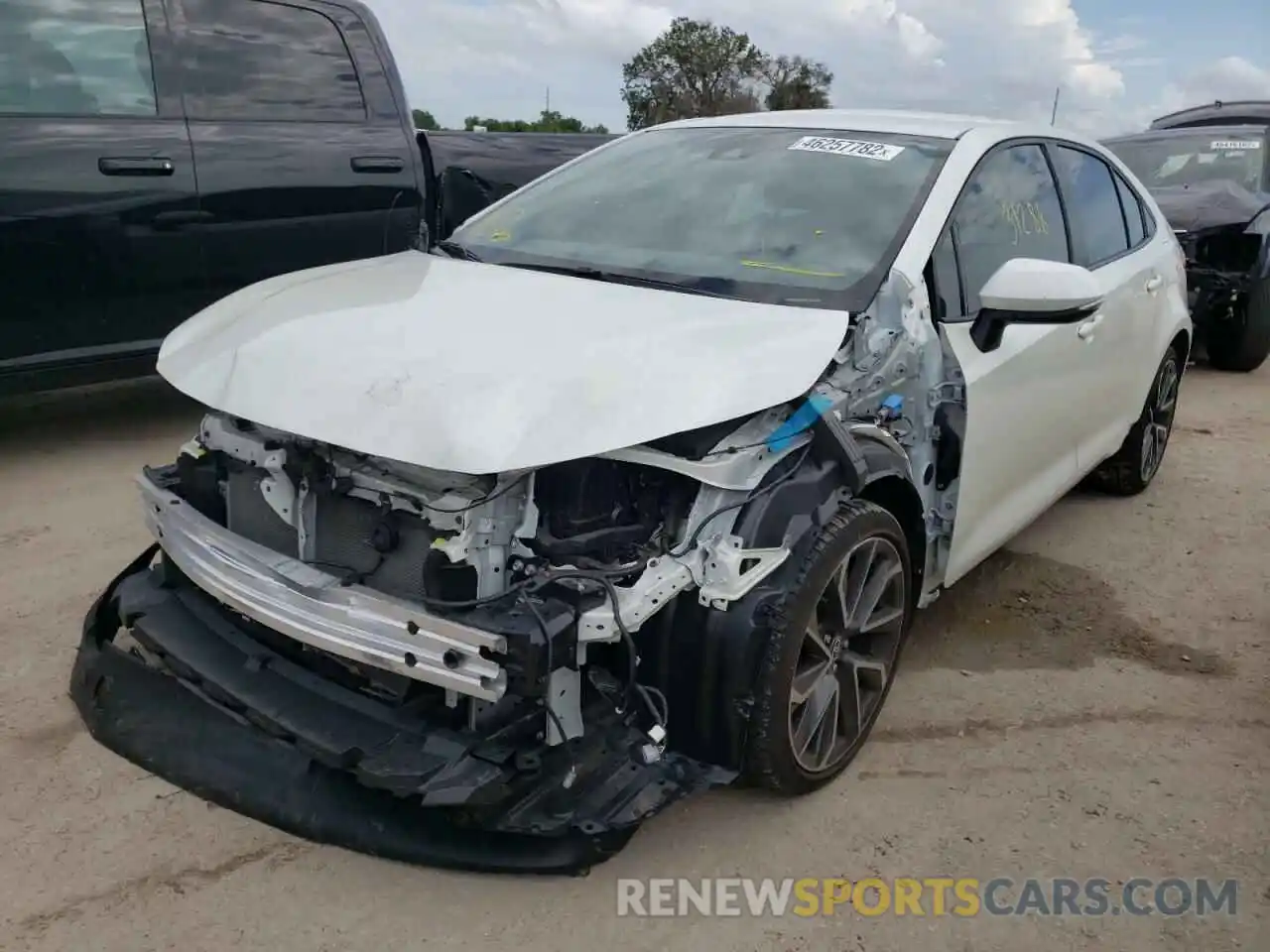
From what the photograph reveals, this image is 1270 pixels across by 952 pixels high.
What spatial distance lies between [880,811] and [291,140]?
4.16 meters

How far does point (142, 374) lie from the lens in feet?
16.2

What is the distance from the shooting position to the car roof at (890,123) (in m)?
3.58

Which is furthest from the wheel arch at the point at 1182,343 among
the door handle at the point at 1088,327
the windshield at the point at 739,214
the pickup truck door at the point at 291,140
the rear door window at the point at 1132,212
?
the pickup truck door at the point at 291,140

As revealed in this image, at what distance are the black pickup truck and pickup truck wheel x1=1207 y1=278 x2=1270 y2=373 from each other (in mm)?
5758

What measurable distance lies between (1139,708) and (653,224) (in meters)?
2.11

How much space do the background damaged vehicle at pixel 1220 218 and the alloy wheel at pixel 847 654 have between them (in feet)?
18.7

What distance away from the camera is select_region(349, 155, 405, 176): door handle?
5473 mm

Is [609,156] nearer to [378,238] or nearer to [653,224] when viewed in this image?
[653,224]

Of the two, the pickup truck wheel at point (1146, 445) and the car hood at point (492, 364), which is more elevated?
the car hood at point (492, 364)

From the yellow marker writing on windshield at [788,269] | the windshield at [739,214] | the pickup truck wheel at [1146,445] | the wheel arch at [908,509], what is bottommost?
the pickup truck wheel at [1146,445]

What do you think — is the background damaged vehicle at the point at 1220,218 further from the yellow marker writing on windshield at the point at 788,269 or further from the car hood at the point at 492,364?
the car hood at the point at 492,364

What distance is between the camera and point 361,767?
7.41ft

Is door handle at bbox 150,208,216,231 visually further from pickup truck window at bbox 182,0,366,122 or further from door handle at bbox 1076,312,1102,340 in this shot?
door handle at bbox 1076,312,1102,340

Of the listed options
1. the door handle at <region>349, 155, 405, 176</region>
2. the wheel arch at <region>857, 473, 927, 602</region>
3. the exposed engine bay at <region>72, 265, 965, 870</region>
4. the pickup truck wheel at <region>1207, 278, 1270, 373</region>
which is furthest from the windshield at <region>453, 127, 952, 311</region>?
the pickup truck wheel at <region>1207, 278, 1270, 373</region>
